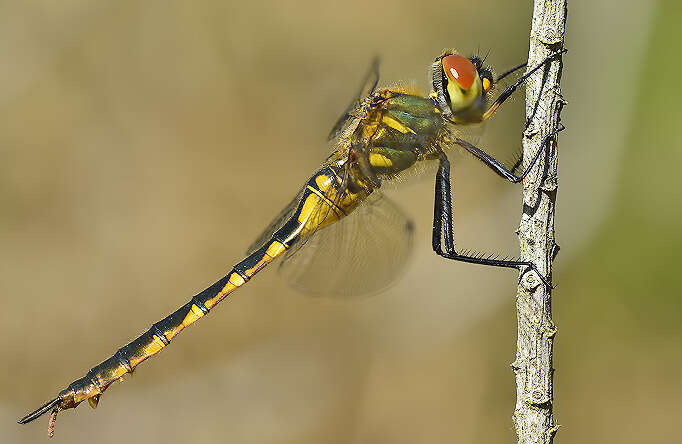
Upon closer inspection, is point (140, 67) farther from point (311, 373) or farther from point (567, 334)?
point (567, 334)

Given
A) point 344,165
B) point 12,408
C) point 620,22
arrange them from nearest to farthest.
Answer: point 344,165, point 620,22, point 12,408

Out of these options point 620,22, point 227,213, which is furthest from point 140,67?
point 620,22

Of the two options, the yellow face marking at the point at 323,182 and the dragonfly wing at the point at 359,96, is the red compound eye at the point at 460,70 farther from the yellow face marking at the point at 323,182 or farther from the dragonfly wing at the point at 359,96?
the yellow face marking at the point at 323,182

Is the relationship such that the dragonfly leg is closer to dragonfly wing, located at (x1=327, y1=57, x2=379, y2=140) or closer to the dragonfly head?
the dragonfly head

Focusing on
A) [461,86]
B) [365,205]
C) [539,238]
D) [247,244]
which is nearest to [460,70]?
[461,86]

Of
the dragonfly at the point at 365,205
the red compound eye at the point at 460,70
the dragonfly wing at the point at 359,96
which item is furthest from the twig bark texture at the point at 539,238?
the dragonfly wing at the point at 359,96

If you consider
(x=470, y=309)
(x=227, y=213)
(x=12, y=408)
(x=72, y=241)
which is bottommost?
(x=470, y=309)
